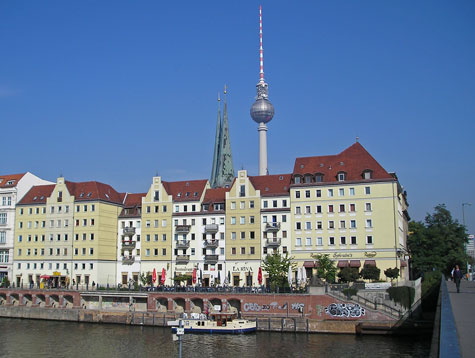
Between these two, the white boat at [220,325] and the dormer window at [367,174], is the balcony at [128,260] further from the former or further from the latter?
the dormer window at [367,174]

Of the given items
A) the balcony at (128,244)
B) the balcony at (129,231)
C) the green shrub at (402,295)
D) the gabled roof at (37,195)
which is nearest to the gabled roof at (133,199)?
the balcony at (129,231)

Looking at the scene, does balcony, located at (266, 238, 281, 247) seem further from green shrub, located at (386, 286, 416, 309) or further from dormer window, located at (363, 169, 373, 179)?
green shrub, located at (386, 286, 416, 309)

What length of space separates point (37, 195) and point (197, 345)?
6495 centimetres

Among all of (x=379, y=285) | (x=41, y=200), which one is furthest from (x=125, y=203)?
(x=379, y=285)

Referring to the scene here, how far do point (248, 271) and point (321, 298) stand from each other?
25.0 metres

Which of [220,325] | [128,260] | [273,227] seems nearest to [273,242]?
[273,227]

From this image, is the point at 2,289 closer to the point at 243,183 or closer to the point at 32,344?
the point at 32,344

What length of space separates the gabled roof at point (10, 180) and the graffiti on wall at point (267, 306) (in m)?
62.6

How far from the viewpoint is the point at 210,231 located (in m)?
99.9

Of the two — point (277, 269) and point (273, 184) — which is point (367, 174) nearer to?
point (273, 184)

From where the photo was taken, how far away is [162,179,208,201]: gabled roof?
104625 millimetres

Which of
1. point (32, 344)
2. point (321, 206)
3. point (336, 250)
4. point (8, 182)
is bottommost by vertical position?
point (32, 344)

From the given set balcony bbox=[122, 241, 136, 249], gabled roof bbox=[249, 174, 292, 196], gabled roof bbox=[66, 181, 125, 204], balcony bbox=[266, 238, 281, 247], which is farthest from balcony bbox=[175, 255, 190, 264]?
gabled roof bbox=[66, 181, 125, 204]

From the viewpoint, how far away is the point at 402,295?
70.4 m
